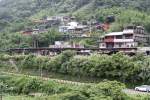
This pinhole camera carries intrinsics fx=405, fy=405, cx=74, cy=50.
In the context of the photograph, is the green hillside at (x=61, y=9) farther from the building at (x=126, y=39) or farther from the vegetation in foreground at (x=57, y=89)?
the vegetation in foreground at (x=57, y=89)

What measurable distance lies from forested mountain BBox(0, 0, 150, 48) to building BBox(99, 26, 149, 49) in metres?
4.78

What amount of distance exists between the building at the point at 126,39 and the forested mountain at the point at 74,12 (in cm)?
478

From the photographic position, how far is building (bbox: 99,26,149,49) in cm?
4859

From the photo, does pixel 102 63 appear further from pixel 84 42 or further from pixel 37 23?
pixel 37 23

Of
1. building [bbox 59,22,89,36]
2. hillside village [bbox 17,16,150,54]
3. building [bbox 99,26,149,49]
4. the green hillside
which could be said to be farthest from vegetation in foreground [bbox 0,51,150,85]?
the green hillside

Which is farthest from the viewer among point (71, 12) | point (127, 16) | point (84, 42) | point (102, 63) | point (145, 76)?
point (71, 12)

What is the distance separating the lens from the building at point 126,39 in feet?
159

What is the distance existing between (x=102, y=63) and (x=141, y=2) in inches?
1213

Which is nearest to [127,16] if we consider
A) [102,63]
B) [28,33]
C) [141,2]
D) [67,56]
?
[141,2]

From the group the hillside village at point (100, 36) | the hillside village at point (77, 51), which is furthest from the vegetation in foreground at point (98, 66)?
the hillside village at point (100, 36)

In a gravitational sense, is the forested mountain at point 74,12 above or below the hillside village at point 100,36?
above

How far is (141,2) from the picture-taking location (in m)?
65.0

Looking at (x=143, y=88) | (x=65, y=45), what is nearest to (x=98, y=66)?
(x=143, y=88)

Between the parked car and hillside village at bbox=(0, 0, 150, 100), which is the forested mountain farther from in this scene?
the parked car
